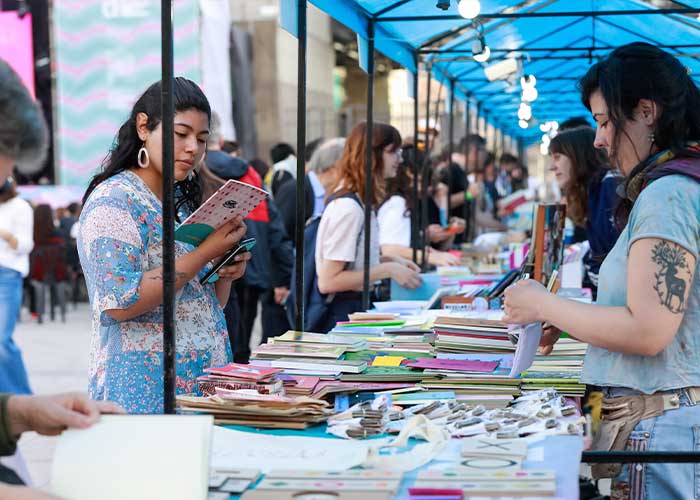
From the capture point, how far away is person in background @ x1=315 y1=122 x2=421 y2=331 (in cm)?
459

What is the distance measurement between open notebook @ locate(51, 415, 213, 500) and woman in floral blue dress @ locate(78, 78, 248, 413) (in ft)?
3.43

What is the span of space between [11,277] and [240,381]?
15.1 feet

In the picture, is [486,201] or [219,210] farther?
[486,201]

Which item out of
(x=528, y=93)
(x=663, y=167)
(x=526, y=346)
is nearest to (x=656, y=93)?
(x=663, y=167)

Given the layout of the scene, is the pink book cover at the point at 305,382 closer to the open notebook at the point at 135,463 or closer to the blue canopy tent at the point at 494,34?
the blue canopy tent at the point at 494,34

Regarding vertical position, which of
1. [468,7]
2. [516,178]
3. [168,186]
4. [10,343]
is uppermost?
[468,7]

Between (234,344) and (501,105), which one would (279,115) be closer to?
(501,105)

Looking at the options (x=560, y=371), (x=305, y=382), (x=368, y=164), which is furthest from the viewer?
(x=368, y=164)

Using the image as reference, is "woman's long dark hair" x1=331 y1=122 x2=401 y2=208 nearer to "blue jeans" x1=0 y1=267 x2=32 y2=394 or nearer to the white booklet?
"blue jeans" x1=0 y1=267 x2=32 y2=394

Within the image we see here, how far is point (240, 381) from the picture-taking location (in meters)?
2.46

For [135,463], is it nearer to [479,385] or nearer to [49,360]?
[479,385]

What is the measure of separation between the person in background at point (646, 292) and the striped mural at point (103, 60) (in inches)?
485

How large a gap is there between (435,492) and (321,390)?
0.82 metres

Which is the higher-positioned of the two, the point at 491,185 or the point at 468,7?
the point at 468,7
